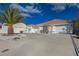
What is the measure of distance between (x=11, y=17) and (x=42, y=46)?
1.65ft

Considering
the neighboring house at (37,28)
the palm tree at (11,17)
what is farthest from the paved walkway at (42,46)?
the palm tree at (11,17)

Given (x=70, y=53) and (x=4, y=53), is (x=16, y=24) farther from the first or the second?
(x=70, y=53)

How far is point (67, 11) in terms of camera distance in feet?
7.81

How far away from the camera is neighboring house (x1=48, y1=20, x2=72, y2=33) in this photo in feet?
7.94

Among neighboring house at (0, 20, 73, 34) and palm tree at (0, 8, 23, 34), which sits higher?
palm tree at (0, 8, 23, 34)

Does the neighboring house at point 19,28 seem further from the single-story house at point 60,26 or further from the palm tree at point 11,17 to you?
the single-story house at point 60,26

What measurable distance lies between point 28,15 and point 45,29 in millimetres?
269

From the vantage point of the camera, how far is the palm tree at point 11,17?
2402 mm

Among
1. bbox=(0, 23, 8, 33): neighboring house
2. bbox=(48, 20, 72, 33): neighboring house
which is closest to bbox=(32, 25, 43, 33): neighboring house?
bbox=(48, 20, 72, 33): neighboring house

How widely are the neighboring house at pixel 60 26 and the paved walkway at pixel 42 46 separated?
0.20 ft

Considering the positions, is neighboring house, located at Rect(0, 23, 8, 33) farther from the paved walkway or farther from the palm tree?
the paved walkway

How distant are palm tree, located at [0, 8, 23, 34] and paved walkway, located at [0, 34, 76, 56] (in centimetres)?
19

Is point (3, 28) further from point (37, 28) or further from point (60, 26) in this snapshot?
point (60, 26)

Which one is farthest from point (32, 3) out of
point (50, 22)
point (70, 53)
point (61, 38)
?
point (70, 53)
